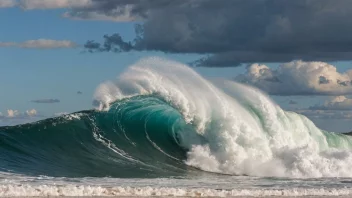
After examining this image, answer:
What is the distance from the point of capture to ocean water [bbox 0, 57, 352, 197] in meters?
21.9

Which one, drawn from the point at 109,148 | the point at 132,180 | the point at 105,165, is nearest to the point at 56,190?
the point at 132,180

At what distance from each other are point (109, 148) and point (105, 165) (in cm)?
211

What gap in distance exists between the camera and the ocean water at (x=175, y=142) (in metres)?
21.9

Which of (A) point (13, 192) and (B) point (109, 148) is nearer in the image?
(A) point (13, 192)

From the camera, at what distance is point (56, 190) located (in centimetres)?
1659

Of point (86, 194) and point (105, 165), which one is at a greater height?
point (105, 165)

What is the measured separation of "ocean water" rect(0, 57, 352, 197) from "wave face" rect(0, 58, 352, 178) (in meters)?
0.04

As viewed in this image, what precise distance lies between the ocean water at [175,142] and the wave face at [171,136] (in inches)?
1.5

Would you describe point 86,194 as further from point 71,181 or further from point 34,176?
point 34,176

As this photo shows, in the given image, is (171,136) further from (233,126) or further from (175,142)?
(233,126)

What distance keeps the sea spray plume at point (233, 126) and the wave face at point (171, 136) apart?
39mm

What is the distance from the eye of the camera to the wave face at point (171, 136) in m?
24.4

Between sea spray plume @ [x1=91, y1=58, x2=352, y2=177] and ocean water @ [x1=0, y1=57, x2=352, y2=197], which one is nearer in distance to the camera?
ocean water @ [x1=0, y1=57, x2=352, y2=197]

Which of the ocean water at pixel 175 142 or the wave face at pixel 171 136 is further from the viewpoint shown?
the wave face at pixel 171 136
